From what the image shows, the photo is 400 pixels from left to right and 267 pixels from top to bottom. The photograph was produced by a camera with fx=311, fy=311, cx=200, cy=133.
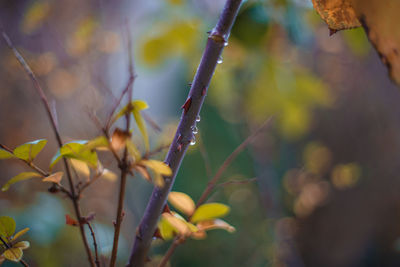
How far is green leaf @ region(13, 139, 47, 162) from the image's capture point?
0.18 metres

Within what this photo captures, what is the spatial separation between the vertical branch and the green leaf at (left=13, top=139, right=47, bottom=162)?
0.07 m

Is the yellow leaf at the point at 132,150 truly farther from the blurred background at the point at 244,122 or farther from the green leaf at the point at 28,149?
the blurred background at the point at 244,122

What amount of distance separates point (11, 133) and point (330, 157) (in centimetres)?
104

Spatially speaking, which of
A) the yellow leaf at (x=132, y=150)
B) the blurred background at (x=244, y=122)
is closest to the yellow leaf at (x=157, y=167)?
the yellow leaf at (x=132, y=150)

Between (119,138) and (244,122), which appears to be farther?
(244,122)

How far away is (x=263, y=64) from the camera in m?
0.60

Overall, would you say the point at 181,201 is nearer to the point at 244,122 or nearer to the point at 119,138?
the point at 119,138

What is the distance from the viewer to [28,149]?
182 mm

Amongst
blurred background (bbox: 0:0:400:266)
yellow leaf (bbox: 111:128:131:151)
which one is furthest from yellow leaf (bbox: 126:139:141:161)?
blurred background (bbox: 0:0:400:266)

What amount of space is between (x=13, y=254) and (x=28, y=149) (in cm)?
6

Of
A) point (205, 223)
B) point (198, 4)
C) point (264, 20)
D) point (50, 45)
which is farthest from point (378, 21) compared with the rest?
point (50, 45)

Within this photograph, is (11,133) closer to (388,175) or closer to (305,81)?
(305,81)

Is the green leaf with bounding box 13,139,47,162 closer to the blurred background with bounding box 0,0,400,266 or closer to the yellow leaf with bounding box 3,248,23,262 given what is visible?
the yellow leaf with bounding box 3,248,23,262

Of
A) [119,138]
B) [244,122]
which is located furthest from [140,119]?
[244,122]
